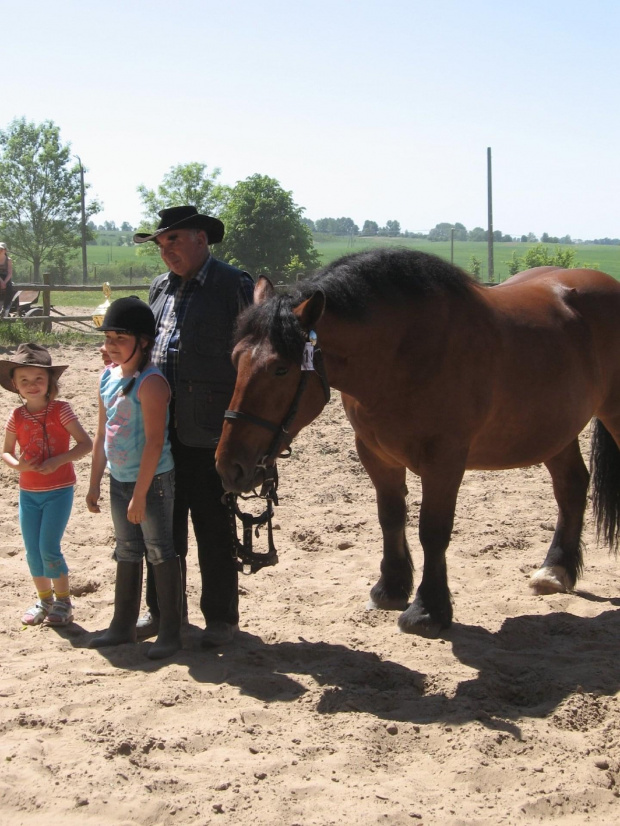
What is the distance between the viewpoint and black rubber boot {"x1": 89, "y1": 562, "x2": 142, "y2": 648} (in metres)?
3.87

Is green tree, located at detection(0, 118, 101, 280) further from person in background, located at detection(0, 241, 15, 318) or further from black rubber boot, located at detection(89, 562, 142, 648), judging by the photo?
black rubber boot, located at detection(89, 562, 142, 648)

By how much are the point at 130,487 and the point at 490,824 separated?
205 cm

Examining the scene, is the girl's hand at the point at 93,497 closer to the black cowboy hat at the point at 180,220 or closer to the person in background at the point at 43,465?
the person in background at the point at 43,465

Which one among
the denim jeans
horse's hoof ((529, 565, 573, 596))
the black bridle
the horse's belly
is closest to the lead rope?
the denim jeans

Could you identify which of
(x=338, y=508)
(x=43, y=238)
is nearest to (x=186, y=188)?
(x=43, y=238)

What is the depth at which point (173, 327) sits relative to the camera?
389 cm

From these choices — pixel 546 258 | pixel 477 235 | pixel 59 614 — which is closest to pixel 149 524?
pixel 59 614

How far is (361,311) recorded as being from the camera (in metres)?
3.69

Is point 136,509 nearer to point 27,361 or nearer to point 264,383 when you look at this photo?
point 264,383

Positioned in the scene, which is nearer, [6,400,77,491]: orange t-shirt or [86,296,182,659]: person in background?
[86,296,182,659]: person in background

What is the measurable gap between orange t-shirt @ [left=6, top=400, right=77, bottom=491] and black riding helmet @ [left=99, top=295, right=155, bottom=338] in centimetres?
72

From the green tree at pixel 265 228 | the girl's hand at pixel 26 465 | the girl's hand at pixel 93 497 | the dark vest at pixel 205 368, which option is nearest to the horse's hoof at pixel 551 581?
the dark vest at pixel 205 368

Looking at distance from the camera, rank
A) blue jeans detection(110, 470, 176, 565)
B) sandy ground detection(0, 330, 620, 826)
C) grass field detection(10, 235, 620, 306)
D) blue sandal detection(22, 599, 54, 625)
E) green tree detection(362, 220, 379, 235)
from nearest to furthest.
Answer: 1. sandy ground detection(0, 330, 620, 826)
2. blue jeans detection(110, 470, 176, 565)
3. blue sandal detection(22, 599, 54, 625)
4. grass field detection(10, 235, 620, 306)
5. green tree detection(362, 220, 379, 235)

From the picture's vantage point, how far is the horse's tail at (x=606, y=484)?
17.0ft
